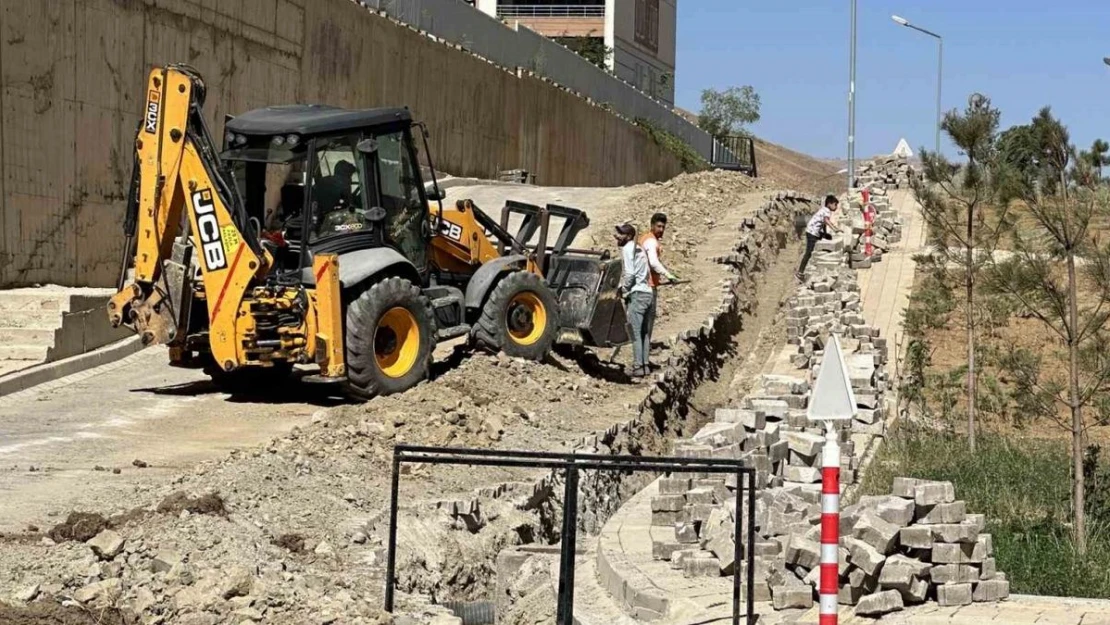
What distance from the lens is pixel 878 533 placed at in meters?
8.40

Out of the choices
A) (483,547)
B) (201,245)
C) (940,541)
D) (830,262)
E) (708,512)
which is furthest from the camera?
(830,262)

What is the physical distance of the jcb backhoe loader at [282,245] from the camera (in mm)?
13953

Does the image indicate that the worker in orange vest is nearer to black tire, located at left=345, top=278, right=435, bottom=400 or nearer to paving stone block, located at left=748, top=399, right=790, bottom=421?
black tire, located at left=345, top=278, right=435, bottom=400

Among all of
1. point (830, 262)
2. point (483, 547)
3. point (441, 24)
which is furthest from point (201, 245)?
point (441, 24)

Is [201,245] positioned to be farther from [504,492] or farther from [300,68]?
[300,68]

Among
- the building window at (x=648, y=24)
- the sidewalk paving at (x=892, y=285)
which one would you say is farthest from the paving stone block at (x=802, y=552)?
the building window at (x=648, y=24)

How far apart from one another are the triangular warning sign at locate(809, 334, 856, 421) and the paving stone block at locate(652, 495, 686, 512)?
3441 millimetres

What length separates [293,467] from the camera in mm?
11500

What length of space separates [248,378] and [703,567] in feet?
25.1

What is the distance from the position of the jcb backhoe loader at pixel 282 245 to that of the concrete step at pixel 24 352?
1417 millimetres

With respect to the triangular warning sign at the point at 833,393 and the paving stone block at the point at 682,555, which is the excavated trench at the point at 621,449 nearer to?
the paving stone block at the point at 682,555

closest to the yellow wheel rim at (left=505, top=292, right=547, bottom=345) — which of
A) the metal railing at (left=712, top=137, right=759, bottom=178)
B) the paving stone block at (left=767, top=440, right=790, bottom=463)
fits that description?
the paving stone block at (left=767, top=440, right=790, bottom=463)

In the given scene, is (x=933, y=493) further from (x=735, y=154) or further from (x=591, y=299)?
(x=735, y=154)

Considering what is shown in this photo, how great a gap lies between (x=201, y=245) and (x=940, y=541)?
777cm
